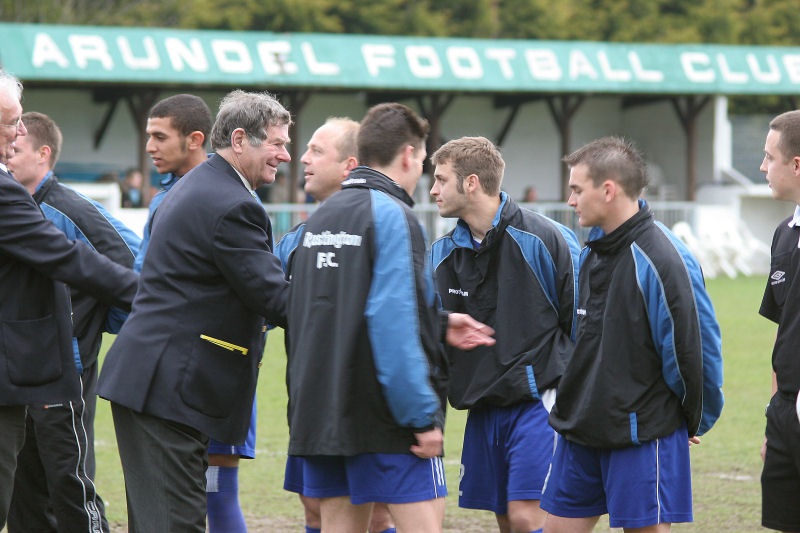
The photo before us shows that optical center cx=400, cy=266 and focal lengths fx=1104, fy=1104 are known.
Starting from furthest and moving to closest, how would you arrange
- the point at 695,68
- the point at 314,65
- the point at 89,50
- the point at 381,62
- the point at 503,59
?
the point at 695,68 < the point at 503,59 < the point at 381,62 < the point at 314,65 < the point at 89,50

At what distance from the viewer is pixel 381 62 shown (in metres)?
26.2

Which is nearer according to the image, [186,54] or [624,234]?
[624,234]

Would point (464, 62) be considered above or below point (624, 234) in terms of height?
above

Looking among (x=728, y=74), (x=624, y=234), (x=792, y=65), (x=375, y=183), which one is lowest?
(x=624, y=234)

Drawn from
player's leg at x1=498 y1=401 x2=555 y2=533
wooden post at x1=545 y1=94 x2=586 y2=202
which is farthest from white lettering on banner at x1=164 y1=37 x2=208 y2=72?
player's leg at x1=498 y1=401 x2=555 y2=533

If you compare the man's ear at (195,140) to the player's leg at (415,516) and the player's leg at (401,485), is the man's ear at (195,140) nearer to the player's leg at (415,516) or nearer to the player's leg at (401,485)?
the player's leg at (401,485)

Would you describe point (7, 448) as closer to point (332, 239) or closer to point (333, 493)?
point (333, 493)

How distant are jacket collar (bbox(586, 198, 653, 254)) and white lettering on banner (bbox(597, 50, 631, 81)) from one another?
2412 centimetres

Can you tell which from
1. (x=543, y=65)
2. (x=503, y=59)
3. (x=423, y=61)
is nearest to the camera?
(x=423, y=61)

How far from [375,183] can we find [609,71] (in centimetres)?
2487

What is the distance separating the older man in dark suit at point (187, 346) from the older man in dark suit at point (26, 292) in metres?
0.24

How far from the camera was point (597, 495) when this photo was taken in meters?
4.71

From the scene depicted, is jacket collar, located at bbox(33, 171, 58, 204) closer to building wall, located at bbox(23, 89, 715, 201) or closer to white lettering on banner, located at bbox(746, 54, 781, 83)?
building wall, located at bbox(23, 89, 715, 201)

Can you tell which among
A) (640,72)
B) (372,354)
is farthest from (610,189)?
(640,72)
